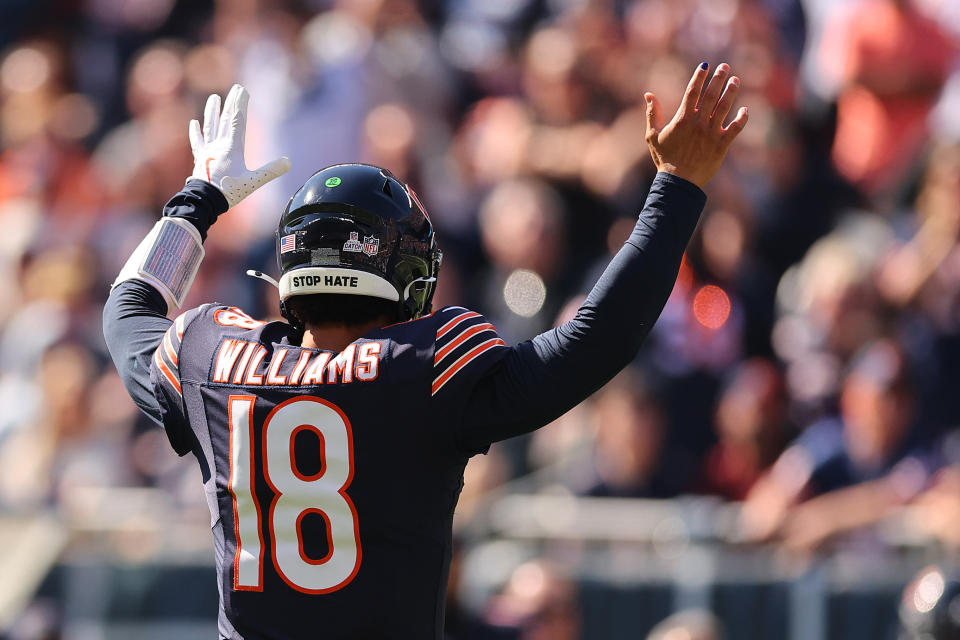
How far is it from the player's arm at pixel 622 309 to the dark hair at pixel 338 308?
1.30 ft

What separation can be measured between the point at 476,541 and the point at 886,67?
3883mm

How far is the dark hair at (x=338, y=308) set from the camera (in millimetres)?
3568

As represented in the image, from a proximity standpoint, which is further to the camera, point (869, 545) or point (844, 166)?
point (844, 166)

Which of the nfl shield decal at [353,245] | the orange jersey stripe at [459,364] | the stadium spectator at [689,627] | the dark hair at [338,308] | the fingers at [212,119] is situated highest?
the fingers at [212,119]

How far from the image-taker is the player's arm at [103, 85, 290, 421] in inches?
149

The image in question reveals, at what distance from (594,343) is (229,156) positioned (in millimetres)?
1545

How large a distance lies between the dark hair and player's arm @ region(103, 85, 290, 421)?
0.33 m

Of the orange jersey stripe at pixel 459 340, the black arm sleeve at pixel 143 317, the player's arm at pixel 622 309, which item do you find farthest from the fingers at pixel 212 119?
the player's arm at pixel 622 309

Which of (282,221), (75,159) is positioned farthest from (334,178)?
(75,159)

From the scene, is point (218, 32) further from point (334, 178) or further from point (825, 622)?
point (334, 178)

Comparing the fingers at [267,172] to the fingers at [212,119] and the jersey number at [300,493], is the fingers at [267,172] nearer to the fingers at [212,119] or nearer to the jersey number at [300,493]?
the fingers at [212,119]

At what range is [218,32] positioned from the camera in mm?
11586

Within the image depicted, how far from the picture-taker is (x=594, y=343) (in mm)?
3230

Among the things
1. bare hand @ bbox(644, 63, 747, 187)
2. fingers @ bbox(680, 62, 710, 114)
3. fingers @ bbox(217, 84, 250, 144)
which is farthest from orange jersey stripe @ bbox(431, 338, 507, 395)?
fingers @ bbox(217, 84, 250, 144)
